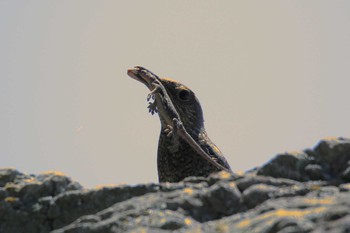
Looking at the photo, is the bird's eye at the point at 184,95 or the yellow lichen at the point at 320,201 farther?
the bird's eye at the point at 184,95

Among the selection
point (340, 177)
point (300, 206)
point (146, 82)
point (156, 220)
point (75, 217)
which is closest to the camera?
point (300, 206)

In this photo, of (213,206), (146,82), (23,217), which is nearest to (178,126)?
(146,82)

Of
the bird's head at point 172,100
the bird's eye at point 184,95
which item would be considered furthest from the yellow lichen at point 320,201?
the bird's eye at point 184,95

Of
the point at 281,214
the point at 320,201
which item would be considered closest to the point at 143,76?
the point at 320,201

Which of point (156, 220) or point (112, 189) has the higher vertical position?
point (112, 189)

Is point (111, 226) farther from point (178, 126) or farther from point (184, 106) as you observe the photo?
point (184, 106)

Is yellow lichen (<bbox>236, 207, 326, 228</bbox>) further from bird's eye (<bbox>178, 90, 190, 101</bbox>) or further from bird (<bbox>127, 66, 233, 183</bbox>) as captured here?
bird's eye (<bbox>178, 90, 190, 101</bbox>)

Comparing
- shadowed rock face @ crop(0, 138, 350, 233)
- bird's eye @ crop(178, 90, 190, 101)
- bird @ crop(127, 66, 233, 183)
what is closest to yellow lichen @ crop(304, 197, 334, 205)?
shadowed rock face @ crop(0, 138, 350, 233)

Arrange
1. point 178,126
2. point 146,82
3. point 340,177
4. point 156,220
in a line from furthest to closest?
point 146,82 < point 178,126 < point 340,177 < point 156,220

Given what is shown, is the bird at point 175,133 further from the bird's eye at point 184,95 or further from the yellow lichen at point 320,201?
the yellow lichen at point 320,201
